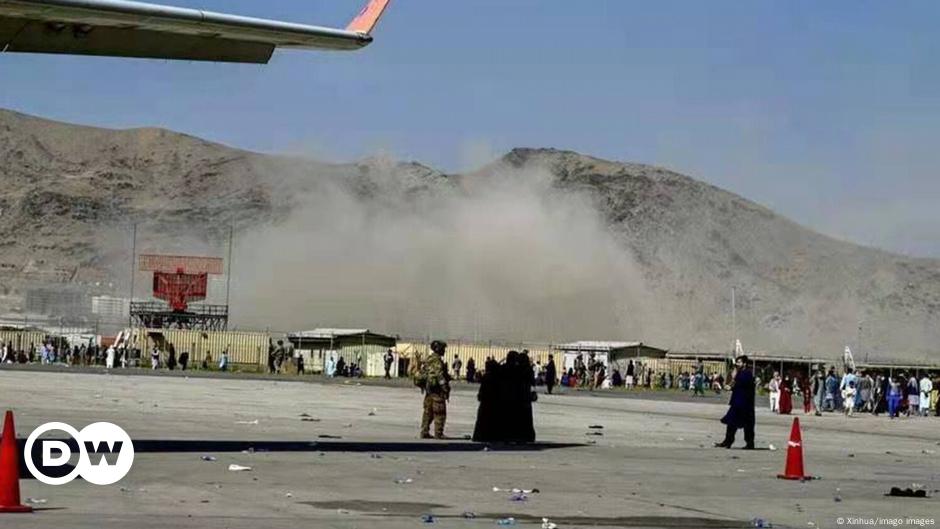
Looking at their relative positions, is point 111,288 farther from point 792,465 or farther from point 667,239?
point 792,465

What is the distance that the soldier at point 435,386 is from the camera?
29.5 m

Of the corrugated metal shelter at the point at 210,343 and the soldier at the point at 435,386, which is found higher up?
the corrugated metal shelter at the point at 210,343

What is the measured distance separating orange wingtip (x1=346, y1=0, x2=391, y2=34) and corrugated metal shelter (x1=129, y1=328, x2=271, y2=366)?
272ft

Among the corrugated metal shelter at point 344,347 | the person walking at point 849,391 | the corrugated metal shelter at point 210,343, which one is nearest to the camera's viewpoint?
the person walking at point 849,391

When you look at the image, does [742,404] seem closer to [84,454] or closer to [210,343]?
[84,454]

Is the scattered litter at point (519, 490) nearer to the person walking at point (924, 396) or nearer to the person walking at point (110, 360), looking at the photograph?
the person walking at point (924, 396)

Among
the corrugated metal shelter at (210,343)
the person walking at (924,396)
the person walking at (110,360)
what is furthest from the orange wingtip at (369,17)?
the corrugated metal shelter at (210,343)

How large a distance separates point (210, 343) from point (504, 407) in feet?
266

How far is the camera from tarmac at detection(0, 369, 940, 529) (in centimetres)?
1681

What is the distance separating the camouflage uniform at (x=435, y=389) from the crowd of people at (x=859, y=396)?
2617 cm

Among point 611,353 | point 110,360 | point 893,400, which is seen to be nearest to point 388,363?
point 110,360

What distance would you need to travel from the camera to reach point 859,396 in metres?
59.9

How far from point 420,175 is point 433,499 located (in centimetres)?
15721

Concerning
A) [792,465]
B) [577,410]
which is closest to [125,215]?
[577,410]
